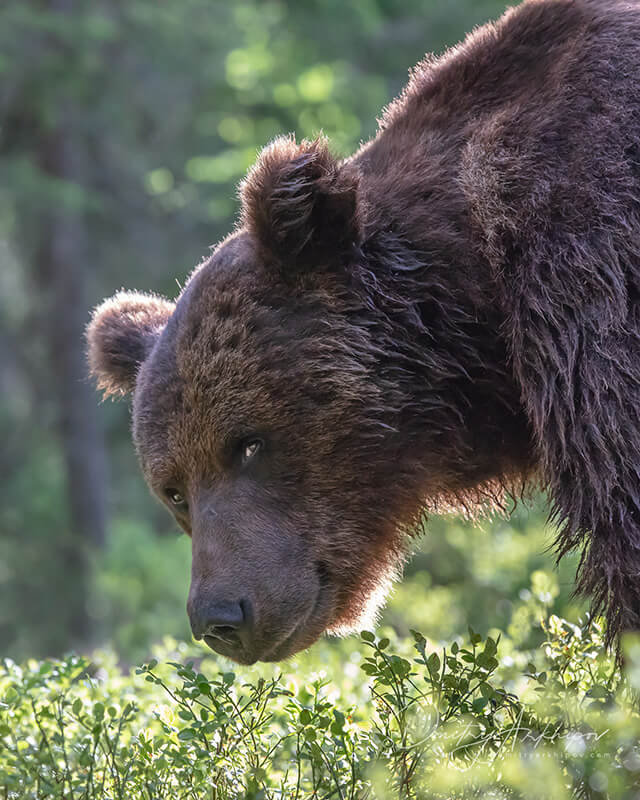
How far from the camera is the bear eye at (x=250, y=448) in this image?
3.64 meters

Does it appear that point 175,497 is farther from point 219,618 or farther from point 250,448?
point 219,618

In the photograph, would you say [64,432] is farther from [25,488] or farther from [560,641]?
[560,641]

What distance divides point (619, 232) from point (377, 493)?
1.14 m

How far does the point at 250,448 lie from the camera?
12.0 feet

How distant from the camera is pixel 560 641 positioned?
363 centimetres

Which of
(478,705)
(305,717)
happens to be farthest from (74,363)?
(478,705)

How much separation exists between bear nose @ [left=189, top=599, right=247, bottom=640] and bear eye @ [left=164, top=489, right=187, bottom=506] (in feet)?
1.75

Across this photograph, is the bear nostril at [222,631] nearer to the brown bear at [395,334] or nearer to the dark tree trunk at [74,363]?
the brown bear at [395,334]

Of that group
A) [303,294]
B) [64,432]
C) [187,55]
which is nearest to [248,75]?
[187,55]

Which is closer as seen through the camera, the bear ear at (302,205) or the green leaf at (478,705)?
the green leaf at (478,705)

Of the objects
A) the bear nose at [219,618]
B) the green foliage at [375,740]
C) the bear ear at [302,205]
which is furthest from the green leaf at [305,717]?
the bear ear at [302,205]

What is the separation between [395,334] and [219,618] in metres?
1.07

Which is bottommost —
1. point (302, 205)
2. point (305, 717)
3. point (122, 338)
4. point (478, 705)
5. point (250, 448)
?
point (478, 705)

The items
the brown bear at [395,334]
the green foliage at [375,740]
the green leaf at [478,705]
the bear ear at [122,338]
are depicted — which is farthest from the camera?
the bear ear at [122,338]
